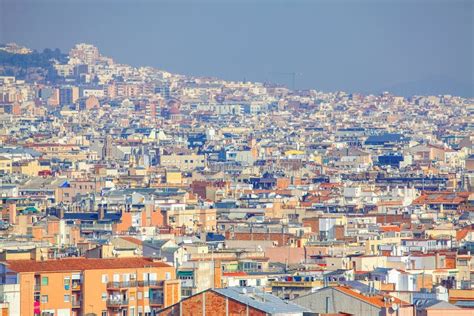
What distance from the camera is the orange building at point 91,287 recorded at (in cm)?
3019

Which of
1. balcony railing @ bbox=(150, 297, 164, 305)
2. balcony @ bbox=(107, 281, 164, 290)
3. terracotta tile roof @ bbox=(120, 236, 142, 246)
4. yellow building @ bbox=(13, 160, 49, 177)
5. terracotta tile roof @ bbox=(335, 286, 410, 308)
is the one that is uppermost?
yellow building @ bbox=(13, 160, 49, 177)

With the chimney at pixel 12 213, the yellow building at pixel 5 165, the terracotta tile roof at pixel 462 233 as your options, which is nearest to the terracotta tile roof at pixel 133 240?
the chimney at pixel 12 213

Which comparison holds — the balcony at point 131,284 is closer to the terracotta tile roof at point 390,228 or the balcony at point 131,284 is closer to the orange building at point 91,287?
the orange building at point 91,287

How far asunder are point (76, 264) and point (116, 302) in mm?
1455

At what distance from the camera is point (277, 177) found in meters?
99.9

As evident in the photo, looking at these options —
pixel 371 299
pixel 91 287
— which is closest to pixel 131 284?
pixel 91 287

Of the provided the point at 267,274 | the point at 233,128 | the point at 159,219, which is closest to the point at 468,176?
the point at 159,219

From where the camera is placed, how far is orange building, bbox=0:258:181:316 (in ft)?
99.0

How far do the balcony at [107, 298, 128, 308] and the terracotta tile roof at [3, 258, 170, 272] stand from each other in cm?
78

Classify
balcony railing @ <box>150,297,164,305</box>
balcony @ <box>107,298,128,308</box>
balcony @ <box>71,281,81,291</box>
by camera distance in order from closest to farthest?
balcony railing @ <box>150,297,164,305</box>, balcony @ <box>107,298,128,308</box>, balcony @ <box>71,281,81,291</box>

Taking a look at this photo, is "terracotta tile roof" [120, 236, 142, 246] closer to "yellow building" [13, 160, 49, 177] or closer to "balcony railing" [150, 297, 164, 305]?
"balcony railing" [150, 297, 164, 305]

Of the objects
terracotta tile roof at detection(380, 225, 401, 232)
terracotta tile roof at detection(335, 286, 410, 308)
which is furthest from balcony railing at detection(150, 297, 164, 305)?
terracotta tile roof at detection(380, 225, 401, 232)

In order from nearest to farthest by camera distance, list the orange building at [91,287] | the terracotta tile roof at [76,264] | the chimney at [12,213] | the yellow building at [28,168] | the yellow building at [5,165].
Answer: the orange building at [91,287] < the terracotta tile roof at [76,264] < the chimney at [12,213] < the yellow building at [28,168] < the yellow building at [5,165]

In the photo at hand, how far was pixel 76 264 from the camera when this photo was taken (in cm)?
3194
